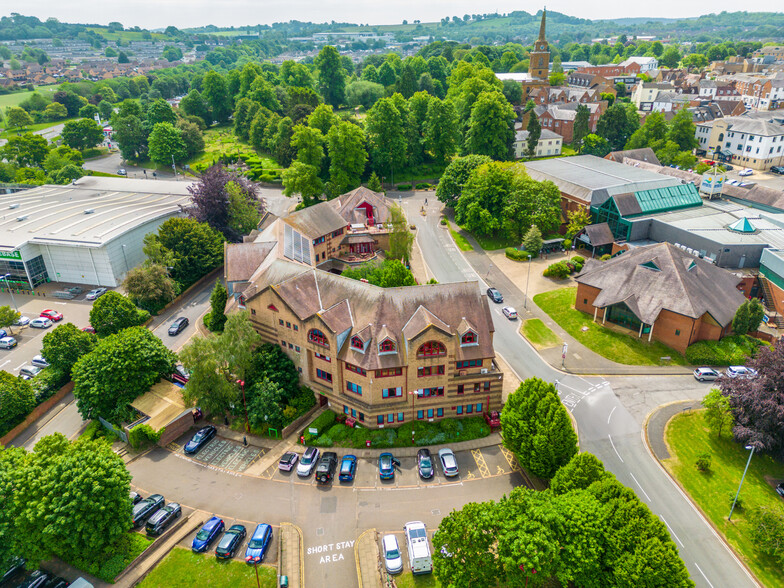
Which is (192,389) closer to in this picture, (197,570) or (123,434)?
(123,434)

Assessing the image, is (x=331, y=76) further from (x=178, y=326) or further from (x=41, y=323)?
(x=41, y=323)

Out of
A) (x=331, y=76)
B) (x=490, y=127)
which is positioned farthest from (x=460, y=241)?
(x=331, y=76)

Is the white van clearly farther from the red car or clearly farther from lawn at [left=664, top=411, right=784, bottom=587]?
the red car

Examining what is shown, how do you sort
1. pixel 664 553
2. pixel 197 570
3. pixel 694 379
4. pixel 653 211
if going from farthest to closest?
pixel 653 211 → pixel 694 379 → pixel 197 570 → pixel 664 553

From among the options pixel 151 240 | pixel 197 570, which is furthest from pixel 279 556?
pixel 151 240

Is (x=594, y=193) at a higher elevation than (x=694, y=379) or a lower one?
higher

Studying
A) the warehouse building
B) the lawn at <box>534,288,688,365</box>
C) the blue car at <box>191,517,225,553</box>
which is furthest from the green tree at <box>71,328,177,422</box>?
the lawn at <box>534,288,688,365</box>
